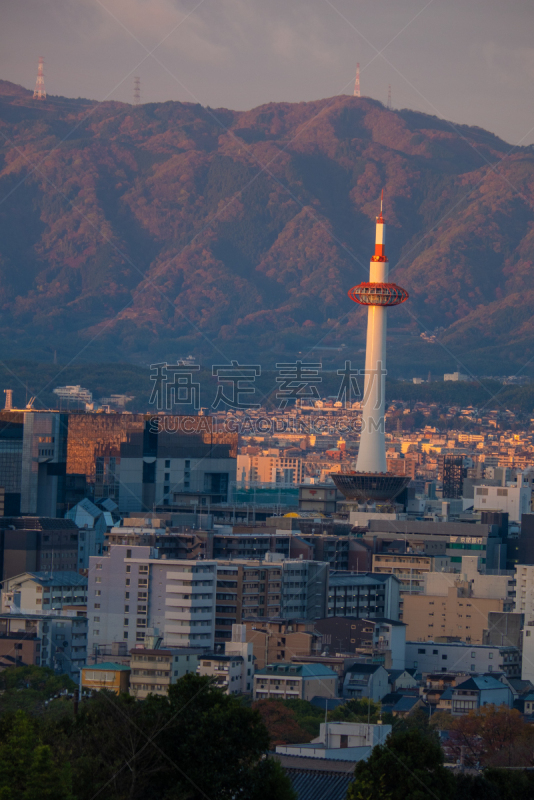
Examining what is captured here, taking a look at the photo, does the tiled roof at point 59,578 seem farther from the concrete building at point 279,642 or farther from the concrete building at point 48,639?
the concrete building at point 279,642

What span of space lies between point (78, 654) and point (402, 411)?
14430cm

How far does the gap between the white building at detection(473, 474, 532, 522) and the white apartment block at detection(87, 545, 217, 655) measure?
117 feet

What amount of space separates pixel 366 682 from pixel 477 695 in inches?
93.4

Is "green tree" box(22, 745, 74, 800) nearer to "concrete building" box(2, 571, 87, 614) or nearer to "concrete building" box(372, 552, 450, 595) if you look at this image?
"concrete building" box(2, 571, 87, 614)

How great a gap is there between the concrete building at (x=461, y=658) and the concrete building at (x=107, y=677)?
11.1 m

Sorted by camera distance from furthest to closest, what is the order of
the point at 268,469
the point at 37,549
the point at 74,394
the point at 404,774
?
the point at 74,394 → the point at 268,469 → the point at 37,549 → the point at 404,774

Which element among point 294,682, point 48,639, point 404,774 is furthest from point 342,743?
point 48,639

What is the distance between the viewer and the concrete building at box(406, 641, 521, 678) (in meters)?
41.6

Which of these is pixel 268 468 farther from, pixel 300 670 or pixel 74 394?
pixel 300 670

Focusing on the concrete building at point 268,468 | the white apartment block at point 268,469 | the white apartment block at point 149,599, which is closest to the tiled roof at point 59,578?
the white apartment block at point 149,599

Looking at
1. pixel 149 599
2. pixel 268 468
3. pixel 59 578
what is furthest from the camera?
pixel 268 468

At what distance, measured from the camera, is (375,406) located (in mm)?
89938

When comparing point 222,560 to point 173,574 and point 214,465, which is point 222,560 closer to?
point 173,574

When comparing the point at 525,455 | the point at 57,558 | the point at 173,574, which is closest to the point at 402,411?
the point at 525,455
